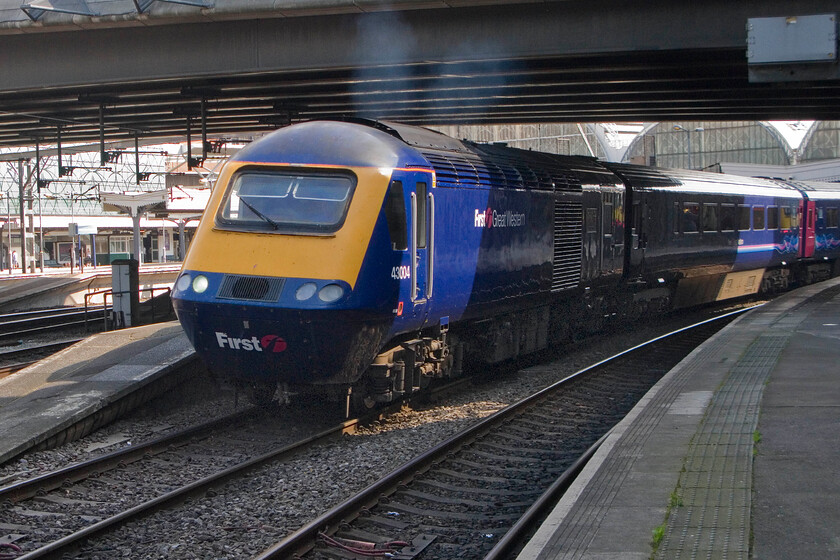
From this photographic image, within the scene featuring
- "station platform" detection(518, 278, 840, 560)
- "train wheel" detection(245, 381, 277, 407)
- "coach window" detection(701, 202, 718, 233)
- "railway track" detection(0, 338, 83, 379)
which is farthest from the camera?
"coach window" detection(701, 202, 718, 233)

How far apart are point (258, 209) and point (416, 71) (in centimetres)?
854

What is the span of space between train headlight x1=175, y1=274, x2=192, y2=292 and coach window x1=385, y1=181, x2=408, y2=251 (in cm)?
230

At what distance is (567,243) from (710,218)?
8.94 metres

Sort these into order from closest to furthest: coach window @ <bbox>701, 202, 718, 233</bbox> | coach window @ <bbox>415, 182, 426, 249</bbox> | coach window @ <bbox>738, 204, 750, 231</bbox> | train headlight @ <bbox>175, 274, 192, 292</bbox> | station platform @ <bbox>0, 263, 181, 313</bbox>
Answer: train headlight @ <bbox>175, 274, 192, 292</bbox>
coach window @ <bbox>415, 182, 426, 249</bbox>
coach window @ <bbox>701, 202, 718, 233</bbox>
coach window @ <bbox>738, 204, 750, 231</bbox>
station platform @ <bbox>0, 263, 181, 313</bbox>

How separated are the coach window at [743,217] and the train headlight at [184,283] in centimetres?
1839

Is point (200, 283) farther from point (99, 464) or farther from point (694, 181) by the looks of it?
point (694, 181)

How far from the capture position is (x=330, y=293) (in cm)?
974

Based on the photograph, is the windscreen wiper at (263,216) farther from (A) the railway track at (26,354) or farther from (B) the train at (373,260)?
(A) the railway track at (26,354)

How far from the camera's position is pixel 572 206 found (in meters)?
16.0

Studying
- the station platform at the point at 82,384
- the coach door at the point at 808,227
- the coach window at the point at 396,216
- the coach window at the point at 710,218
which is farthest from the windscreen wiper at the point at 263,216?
the coach door at the point at 808,227

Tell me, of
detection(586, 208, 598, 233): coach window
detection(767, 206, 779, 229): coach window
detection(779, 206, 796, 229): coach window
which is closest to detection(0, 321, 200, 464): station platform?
detection(586, 208, 598, 233): coach window

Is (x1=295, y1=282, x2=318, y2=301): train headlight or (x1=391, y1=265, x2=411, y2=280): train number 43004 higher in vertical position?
Result: (x1=391, y1=265, x2=411, y2=280): train number 43004

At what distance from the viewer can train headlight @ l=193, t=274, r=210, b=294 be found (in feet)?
33.3

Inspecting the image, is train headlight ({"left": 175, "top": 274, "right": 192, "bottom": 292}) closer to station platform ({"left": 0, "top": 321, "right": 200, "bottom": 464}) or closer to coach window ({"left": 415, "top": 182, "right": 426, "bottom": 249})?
station platform ({"left": 0, "top": 321, "right": 200, "bottom": 464})
